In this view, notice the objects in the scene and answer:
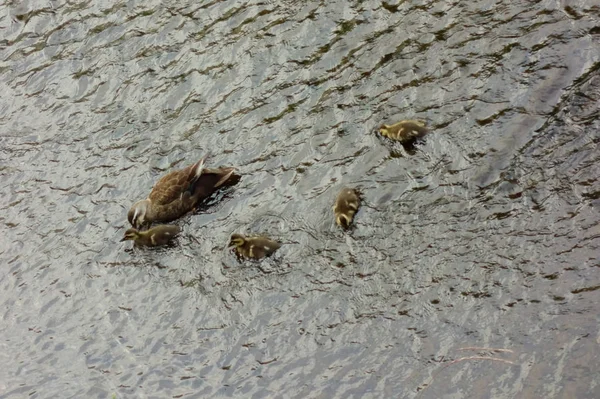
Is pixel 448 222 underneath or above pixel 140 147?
underneath

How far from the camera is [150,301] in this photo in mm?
6641

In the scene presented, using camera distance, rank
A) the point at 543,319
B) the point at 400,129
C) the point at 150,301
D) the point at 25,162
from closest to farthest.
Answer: the point at 543,319, the point at 150,301, the point at 400,129, the point at 25,162

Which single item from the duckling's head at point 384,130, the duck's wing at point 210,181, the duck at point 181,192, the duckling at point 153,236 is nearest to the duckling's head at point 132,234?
the duckling at point 153,236

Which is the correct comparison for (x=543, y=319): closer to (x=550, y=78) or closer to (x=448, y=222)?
(x=448, y=222)

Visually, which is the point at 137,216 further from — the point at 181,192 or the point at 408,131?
the point at 408,131

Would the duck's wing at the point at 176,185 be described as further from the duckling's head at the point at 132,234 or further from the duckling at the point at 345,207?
the duckling at the point at 345,207

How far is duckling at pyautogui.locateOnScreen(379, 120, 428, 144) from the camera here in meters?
7.12

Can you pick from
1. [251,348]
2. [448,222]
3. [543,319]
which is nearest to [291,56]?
[448,222]

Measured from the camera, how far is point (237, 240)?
6637 mm

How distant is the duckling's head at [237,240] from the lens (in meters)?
6.61

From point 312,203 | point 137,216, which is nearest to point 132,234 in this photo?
point 137,216

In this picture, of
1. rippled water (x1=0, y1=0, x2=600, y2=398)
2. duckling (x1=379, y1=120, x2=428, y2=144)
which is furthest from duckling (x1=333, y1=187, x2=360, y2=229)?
duckling (x1=379, y1=120, x2=428, y2=144)

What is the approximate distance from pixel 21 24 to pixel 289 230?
5.58 m

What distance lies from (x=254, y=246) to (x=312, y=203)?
749 mm
